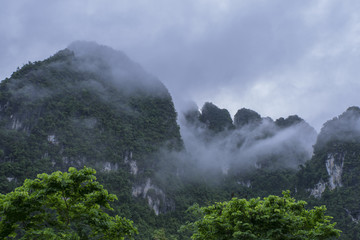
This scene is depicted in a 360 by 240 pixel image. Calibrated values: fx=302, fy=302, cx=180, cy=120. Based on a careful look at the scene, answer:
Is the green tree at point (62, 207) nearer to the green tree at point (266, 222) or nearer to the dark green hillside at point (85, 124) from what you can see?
the green tree at point (266, 222)

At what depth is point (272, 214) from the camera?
8.50m

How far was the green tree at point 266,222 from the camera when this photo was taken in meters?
8.48

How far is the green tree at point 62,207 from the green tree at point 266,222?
277 centimetres

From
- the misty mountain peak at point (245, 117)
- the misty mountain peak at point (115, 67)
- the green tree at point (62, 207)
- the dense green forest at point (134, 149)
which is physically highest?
the misty mountain peak at point (115, 67)

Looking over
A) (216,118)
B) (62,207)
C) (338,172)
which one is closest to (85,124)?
(338,172)

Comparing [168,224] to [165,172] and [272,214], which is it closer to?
[165,172]

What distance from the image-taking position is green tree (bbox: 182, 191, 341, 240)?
8.48 m

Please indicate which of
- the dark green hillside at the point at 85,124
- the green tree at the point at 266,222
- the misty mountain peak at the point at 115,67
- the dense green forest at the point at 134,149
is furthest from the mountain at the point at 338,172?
the green tree at the point at 266,222

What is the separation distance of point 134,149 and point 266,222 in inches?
2681

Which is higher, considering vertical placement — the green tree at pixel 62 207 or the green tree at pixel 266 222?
the green tree at pixel 62 207

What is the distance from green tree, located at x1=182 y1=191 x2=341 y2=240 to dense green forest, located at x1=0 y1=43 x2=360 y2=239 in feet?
125

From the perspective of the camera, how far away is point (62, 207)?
325 inches

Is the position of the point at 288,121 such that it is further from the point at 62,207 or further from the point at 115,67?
the point at 62,207

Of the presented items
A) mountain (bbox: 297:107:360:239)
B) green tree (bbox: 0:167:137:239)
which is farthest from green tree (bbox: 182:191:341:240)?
mountain (bbox: 297:107:360:239)
